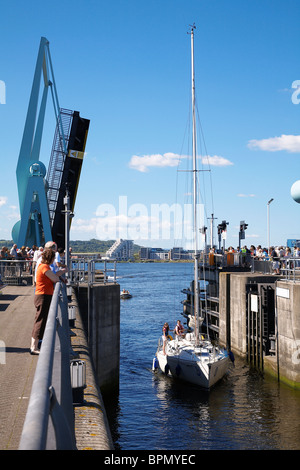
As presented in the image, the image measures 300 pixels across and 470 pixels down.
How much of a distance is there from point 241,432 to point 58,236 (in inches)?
939

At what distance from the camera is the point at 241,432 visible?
48.8 feet

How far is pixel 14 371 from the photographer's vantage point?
22.2ft

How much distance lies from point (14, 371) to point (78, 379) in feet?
4.86

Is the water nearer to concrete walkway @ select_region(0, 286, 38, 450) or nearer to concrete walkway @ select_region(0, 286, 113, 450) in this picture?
concrete walkway @ select_region(0, 286, 38, 450)

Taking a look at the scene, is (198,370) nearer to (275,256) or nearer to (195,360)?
(195,360)

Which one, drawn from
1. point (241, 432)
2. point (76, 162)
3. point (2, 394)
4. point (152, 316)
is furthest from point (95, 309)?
point (152, 316)

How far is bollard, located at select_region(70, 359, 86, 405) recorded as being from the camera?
5.68 m

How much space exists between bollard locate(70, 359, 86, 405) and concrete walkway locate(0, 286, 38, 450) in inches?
22.0

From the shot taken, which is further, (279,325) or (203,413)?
(279,325)

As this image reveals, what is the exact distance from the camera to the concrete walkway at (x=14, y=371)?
478 centimetres

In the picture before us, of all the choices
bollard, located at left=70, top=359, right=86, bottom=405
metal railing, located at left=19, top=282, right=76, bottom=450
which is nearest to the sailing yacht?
bollard, located at left=70, top=359, right=86, bottom=405

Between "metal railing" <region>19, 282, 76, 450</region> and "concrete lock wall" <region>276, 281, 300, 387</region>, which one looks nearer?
"metal railing" <region>19, 282, 76, 450</region>

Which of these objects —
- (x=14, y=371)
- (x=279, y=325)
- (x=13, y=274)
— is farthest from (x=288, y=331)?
(x=14, y=371)
